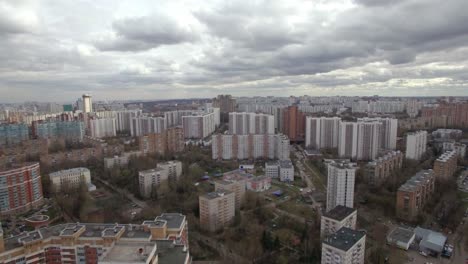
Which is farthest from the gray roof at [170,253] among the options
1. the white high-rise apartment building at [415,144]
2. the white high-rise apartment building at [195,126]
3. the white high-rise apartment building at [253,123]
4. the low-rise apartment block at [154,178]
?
the white high-rise apartment building at [195,126]

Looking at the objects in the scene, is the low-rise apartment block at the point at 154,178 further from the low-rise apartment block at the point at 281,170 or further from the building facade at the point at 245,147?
the building facade at the point at 245,147

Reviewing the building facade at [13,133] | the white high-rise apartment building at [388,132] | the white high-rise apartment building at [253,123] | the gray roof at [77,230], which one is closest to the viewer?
the gray roof at [77,230]

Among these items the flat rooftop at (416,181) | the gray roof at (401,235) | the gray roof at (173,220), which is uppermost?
the gray roof at (173,220)

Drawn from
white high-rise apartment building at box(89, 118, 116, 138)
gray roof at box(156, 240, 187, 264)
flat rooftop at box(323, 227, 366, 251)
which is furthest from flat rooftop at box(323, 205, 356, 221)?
white high-rise apartment building at box(89, 118, 116, 138)

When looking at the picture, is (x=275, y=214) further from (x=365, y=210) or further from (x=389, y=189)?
(x=389, y=189)

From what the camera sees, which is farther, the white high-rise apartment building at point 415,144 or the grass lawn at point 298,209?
the white high-rise apartment building at point 415,144

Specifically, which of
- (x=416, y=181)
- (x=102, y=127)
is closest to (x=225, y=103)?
(x=102, y=127)

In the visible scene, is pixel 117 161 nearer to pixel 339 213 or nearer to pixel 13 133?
pixel 13 133

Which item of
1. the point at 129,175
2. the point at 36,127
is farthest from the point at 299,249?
the point at 36,127
